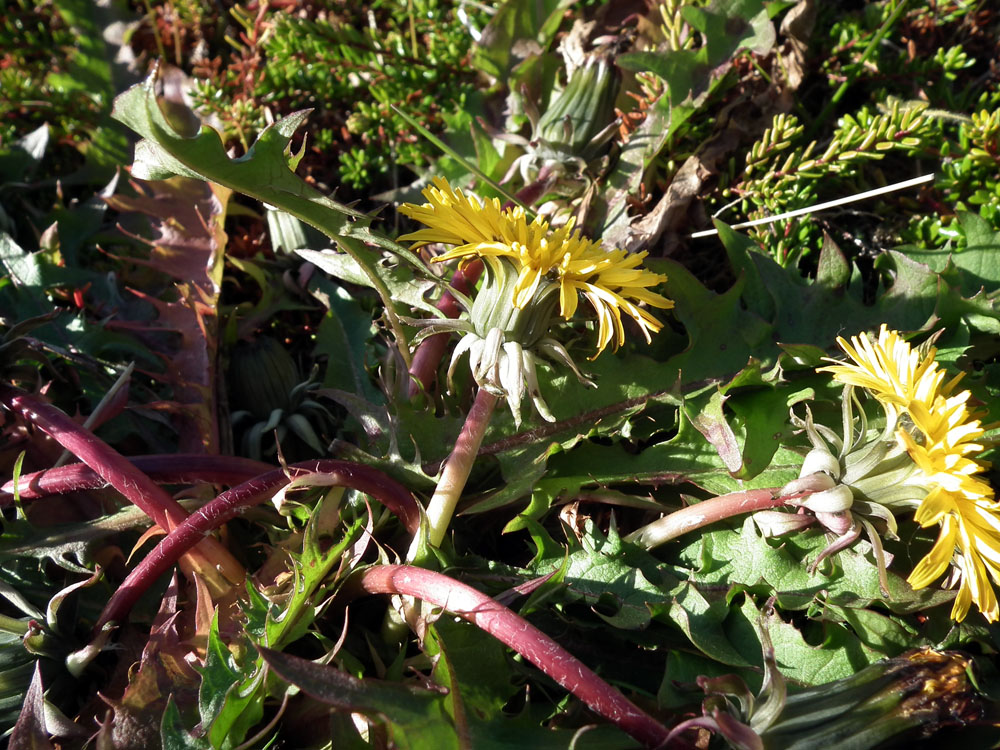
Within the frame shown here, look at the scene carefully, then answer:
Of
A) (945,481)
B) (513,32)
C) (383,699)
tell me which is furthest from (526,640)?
(513,32)

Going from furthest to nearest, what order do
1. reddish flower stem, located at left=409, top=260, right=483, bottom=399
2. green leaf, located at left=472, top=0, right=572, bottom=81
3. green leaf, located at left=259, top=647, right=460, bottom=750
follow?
1. green leaf, located at left=472, top=0, right=572, bottom=81
2. reddish flower stem, located at left=409, top=260, right=483, bottom=399
3. green leaf, located at left=259, top=647, right=460, bottom=750

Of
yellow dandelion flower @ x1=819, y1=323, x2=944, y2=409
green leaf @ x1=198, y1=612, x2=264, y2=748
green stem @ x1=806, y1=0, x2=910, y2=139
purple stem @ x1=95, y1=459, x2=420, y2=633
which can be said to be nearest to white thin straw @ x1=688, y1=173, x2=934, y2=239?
green stem @ x1=806, y1=0, x2=910, y2=139

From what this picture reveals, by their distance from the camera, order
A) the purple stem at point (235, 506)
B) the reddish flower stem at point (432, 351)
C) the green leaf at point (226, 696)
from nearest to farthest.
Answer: the green leaf at point (226, 696) < the purple stem at point (235, 506) < the reddish flower stem at point (432, 351)

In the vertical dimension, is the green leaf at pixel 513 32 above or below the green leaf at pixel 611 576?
above

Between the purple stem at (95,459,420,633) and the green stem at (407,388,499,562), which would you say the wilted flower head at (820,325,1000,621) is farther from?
the purple stem at (95,459,420,633)

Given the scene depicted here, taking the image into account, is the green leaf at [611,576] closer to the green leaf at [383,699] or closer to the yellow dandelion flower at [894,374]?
the green leaf at [383,699]

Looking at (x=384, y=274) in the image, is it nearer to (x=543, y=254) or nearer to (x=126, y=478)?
(x=543, y=254)

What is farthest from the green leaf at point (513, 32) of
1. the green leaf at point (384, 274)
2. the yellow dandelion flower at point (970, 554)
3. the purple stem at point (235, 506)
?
the yellow dandelion flower at point (970, 554)
